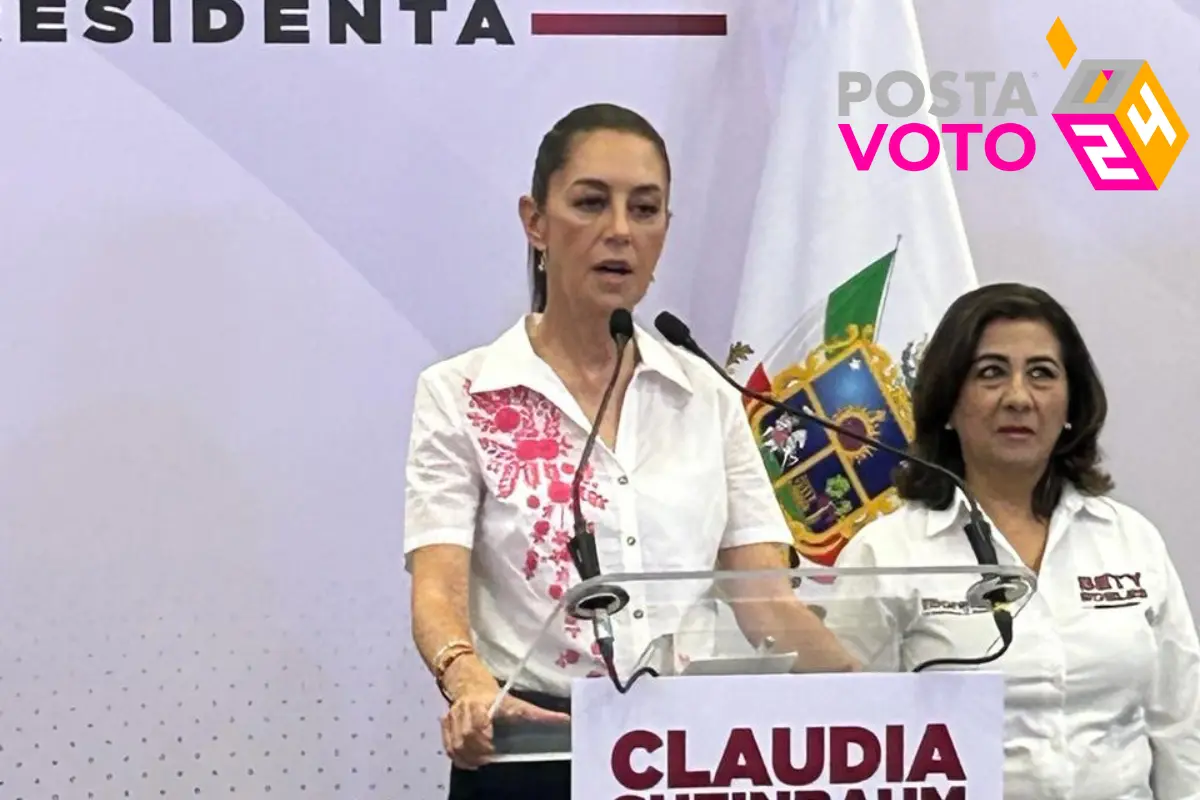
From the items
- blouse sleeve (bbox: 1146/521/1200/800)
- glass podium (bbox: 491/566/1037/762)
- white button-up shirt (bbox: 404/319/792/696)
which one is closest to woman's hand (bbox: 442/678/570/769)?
glass podium (bbox: 491/566/1037/762)

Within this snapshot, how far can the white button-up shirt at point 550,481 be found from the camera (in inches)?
69.7

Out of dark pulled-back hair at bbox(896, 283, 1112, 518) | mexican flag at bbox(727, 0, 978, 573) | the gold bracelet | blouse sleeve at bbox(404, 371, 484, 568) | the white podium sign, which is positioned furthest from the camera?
mexican flag at bbox(727, 0, 978, 573)

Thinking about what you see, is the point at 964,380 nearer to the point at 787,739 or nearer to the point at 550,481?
the point at 550,481

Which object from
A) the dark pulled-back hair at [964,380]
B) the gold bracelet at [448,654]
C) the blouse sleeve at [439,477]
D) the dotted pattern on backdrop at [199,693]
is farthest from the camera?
the dotted pattern on backdrop at [199,693]

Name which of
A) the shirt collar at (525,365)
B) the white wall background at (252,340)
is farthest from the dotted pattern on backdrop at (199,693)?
the shirt collar at (525,365)

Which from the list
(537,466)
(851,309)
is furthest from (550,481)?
(851,309)

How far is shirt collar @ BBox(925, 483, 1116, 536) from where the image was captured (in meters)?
2.08

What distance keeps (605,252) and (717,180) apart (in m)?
0.69

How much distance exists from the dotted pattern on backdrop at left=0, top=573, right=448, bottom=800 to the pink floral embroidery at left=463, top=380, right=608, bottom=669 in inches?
27.2

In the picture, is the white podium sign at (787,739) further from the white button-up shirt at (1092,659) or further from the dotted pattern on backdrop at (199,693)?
the dotted pattern on backdrop at (199,693)

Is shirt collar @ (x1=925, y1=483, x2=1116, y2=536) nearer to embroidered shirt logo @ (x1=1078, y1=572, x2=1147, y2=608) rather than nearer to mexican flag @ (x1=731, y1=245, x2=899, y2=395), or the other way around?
embroidered shirt logo @ (x1=1078, y1=572, x2=1147, y2=608)

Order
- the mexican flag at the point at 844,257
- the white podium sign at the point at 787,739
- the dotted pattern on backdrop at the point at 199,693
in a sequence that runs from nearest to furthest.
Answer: the white podium sign at the point at 787,739, the dotted pattern on backdrop at the point at 199,693, the mexican flag at the point at 844,257

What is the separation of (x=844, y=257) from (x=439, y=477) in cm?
106

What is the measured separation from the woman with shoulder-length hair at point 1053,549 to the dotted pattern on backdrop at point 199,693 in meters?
0.88
